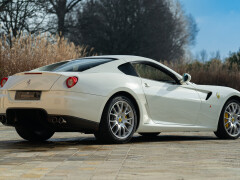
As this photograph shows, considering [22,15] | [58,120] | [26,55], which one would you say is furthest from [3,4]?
[58,120]

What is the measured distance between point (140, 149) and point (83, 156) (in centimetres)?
111

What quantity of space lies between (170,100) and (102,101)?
1.50 metres

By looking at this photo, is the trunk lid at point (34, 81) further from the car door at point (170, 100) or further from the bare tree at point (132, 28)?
the bare tree at point (132, 28)

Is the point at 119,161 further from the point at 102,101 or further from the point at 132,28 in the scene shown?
the point at 132,28

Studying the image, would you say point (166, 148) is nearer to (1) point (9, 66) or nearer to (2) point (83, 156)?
(2) point (83, 156)

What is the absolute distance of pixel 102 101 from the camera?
7375mm

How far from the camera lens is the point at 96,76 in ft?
24.6

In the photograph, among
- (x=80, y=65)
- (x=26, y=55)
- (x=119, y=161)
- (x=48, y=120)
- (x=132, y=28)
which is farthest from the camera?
(x=132, y=28)

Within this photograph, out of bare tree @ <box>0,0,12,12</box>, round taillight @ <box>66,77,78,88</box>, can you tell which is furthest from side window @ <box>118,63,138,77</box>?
bare tree @ <box>0,0,12,12</box>

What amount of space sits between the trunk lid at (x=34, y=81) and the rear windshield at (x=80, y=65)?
1.44 ft

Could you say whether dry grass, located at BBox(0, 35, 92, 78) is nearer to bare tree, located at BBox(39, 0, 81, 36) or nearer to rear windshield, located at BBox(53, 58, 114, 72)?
rear windshield, located at BBox(53, 58, 114, 72)

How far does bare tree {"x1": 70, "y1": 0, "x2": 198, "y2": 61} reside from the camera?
180ft

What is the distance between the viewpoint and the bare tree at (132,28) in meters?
55.0

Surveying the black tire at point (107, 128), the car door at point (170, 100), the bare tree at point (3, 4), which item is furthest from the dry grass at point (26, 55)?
the bare tree at point (3, 4)
